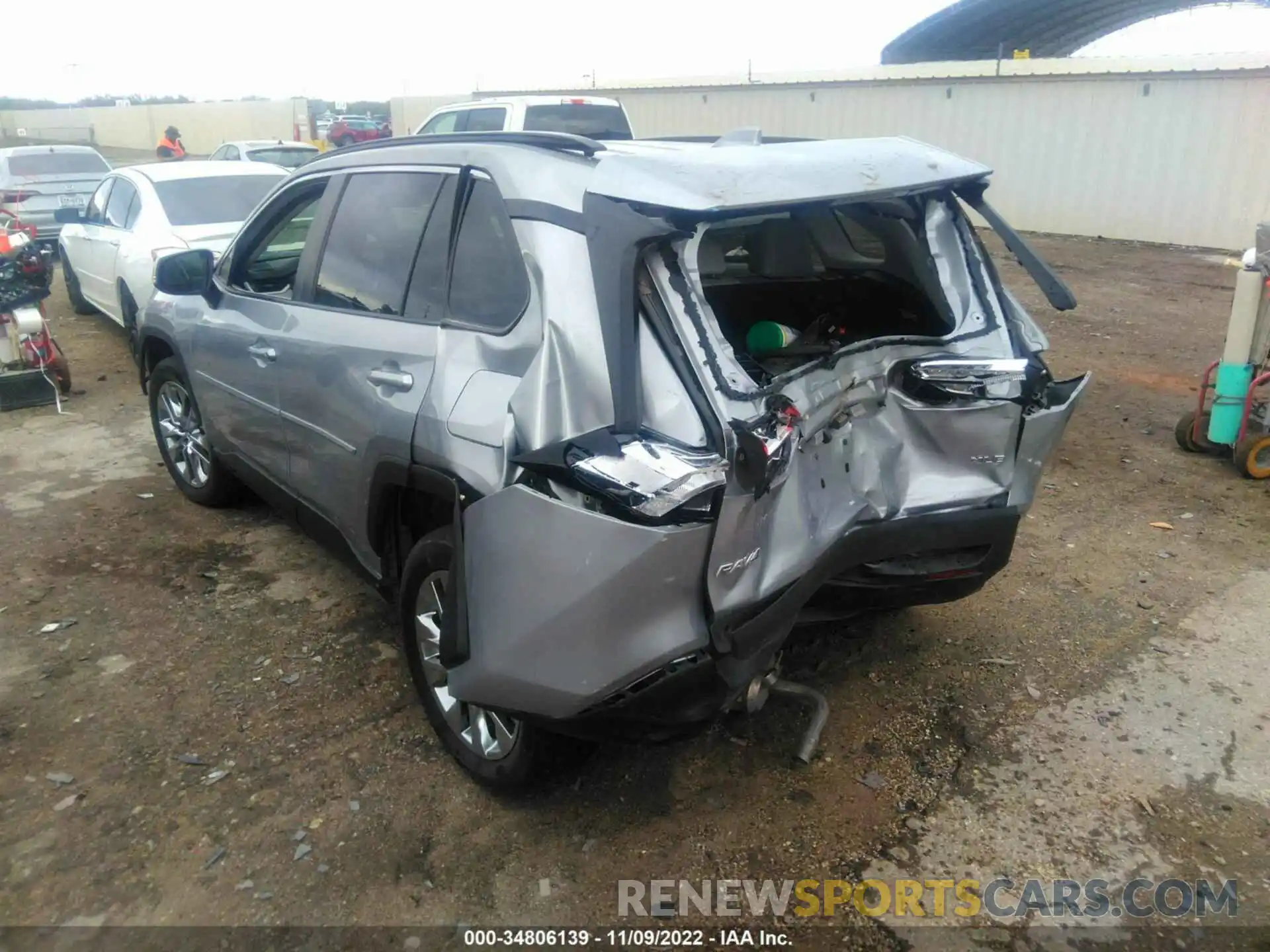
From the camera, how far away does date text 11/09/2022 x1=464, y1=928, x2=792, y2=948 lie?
244cm

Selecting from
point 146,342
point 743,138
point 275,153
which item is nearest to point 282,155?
point 275,153

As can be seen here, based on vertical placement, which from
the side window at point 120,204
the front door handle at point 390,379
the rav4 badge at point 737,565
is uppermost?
the side window at point 120,204

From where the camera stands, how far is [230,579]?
4355mm

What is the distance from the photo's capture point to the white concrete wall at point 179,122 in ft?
112

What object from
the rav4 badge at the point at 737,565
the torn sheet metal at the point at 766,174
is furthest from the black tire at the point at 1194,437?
the rav4 badge at the point at 737,565

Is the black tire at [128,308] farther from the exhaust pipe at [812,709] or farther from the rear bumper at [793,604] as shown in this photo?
the rear bumper at [793,604]

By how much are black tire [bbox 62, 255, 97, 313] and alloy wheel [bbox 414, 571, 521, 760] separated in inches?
349

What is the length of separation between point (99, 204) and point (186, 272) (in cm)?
581

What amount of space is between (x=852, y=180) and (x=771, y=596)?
1.18m

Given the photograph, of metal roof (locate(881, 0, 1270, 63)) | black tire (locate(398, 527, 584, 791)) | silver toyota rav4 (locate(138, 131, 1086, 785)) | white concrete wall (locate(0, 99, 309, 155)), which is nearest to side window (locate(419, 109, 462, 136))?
silver toyota rav4 (locate(138, 131, 1086, 785))

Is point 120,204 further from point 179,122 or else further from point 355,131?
point 179,122

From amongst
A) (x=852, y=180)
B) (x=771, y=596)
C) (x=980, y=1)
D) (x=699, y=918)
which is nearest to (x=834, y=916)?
(x=699, y=918)

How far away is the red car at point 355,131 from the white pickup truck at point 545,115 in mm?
16074

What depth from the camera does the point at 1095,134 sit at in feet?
48.0
